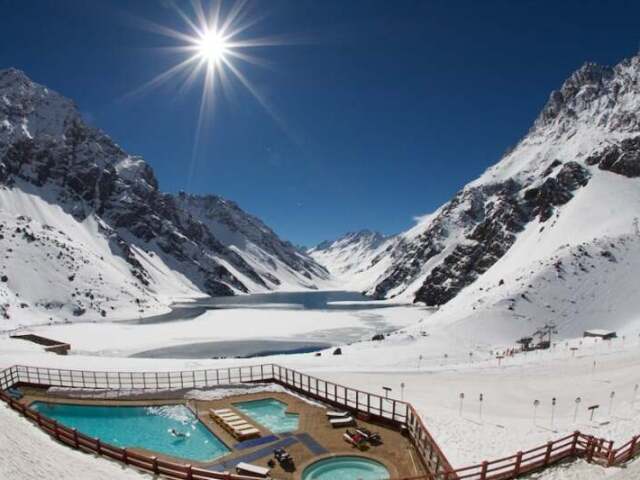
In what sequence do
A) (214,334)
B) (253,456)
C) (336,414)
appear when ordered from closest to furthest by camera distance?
(253,456), (336,414), (214,334)

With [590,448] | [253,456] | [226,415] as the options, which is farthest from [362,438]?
[590,448]

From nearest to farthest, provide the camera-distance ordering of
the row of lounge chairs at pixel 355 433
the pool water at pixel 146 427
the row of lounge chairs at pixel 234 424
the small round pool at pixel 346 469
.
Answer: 1. the small round pool at pixel 346 469
2. the row of lounge chairs at pixel 355 433
3. the pool water at pixel 146 427
4. the row of lounge chairs at pixel 234 424

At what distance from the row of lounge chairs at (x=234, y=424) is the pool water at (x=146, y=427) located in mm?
1071

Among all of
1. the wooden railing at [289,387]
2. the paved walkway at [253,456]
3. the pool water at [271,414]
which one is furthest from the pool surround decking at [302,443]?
the wooden railing at [289,387]

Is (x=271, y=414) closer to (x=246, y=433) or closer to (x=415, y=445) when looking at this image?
(x=246, y=433)

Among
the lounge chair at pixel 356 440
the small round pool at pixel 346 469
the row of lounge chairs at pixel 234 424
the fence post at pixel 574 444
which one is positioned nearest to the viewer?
the fence post at pixel 574 444

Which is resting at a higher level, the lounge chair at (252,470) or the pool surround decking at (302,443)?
the pool surround decking at (302,443)

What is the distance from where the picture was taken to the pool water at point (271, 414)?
32.9 metres

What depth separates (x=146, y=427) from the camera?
3391 centimetres

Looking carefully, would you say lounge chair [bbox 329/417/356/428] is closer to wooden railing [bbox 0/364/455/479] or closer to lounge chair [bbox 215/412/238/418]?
wooden railing [bbox 0/364/455/479]

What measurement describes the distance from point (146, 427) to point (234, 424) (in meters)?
7.22

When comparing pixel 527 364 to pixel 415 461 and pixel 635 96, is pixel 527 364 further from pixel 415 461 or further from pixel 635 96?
pixel 635 96

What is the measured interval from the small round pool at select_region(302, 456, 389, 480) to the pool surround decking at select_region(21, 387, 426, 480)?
294mm

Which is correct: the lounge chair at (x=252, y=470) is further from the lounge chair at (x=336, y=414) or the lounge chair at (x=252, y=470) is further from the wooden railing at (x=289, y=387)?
the lounge chair at (x=336, y=414)
